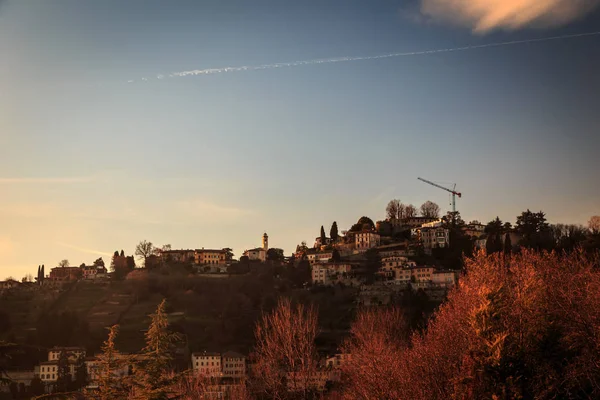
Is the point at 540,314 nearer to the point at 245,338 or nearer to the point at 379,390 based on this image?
the point at 379,390

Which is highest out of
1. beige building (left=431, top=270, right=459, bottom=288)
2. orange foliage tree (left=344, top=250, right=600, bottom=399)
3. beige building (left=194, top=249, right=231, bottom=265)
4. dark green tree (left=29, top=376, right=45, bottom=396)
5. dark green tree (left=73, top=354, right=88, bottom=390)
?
beige building (left=194, top=249, right=231, bottom=265)

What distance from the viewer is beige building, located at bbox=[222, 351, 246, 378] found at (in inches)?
2451

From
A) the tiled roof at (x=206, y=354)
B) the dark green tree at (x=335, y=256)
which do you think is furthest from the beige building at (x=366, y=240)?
the tiled roof at (x=206, y=354)

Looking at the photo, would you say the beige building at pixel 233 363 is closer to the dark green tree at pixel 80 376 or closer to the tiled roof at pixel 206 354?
the tiled roof at pixel 206 354

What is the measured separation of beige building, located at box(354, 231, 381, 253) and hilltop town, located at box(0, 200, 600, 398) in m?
0.19

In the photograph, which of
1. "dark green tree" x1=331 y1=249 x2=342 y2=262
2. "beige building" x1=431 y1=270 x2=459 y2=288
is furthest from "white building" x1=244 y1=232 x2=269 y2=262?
"beige building" x1=431 y1=270 x2=459 y2=288

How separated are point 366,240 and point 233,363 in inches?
1751

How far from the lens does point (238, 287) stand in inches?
3723

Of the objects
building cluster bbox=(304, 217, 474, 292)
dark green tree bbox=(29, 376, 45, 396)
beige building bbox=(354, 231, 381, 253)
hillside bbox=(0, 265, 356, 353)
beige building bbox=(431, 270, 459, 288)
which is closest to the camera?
dark green tree bbox=(29, 376, 45, 396)

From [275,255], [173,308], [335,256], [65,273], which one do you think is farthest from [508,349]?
[65,273]

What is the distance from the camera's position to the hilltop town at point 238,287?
6912 centimetres

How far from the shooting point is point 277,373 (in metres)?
34.5

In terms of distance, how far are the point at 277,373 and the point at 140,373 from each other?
1838 cm

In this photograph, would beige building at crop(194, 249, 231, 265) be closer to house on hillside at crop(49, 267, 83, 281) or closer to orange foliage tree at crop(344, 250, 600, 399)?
house on hillside at crop(49, 267, 83, 281)
